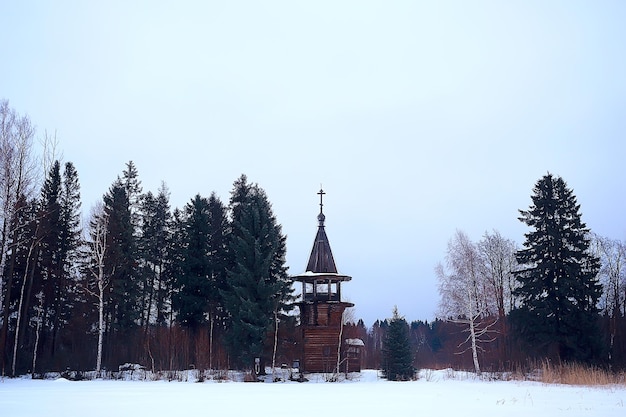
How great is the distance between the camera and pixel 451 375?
33.6 metres

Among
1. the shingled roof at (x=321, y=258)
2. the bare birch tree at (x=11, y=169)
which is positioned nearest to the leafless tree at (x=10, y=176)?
the bare birch tree at (x=11, y=169)

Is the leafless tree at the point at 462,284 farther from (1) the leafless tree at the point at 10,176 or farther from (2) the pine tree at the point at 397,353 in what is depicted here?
(1) the leafless tree at the point at 10,176

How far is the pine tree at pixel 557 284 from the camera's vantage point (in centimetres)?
3238

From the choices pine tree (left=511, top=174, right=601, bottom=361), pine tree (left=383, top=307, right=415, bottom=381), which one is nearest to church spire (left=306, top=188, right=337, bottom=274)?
pine tree (left=383, top=307, right=415, bottom=381)

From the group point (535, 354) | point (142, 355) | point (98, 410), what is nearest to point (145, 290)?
point (142, 355)

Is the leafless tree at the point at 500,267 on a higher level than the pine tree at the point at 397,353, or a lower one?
higher

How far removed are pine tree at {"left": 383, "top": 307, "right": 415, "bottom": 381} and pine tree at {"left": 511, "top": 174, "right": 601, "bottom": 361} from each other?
7.17 meters

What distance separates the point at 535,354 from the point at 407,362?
8.61 metres

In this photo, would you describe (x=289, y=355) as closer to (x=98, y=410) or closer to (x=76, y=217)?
(x=76, y=217)

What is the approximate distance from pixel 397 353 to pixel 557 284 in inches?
422

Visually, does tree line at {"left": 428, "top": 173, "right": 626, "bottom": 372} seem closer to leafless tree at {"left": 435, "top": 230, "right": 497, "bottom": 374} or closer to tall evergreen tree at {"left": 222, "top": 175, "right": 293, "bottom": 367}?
leafless tree at {"left": 435, "top": 230, "right": 497, "bottom": 374}

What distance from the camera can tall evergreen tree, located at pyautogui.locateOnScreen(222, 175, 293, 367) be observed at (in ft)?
114

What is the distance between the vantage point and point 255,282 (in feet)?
118

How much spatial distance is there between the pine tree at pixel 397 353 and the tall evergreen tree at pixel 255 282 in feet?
24.7
